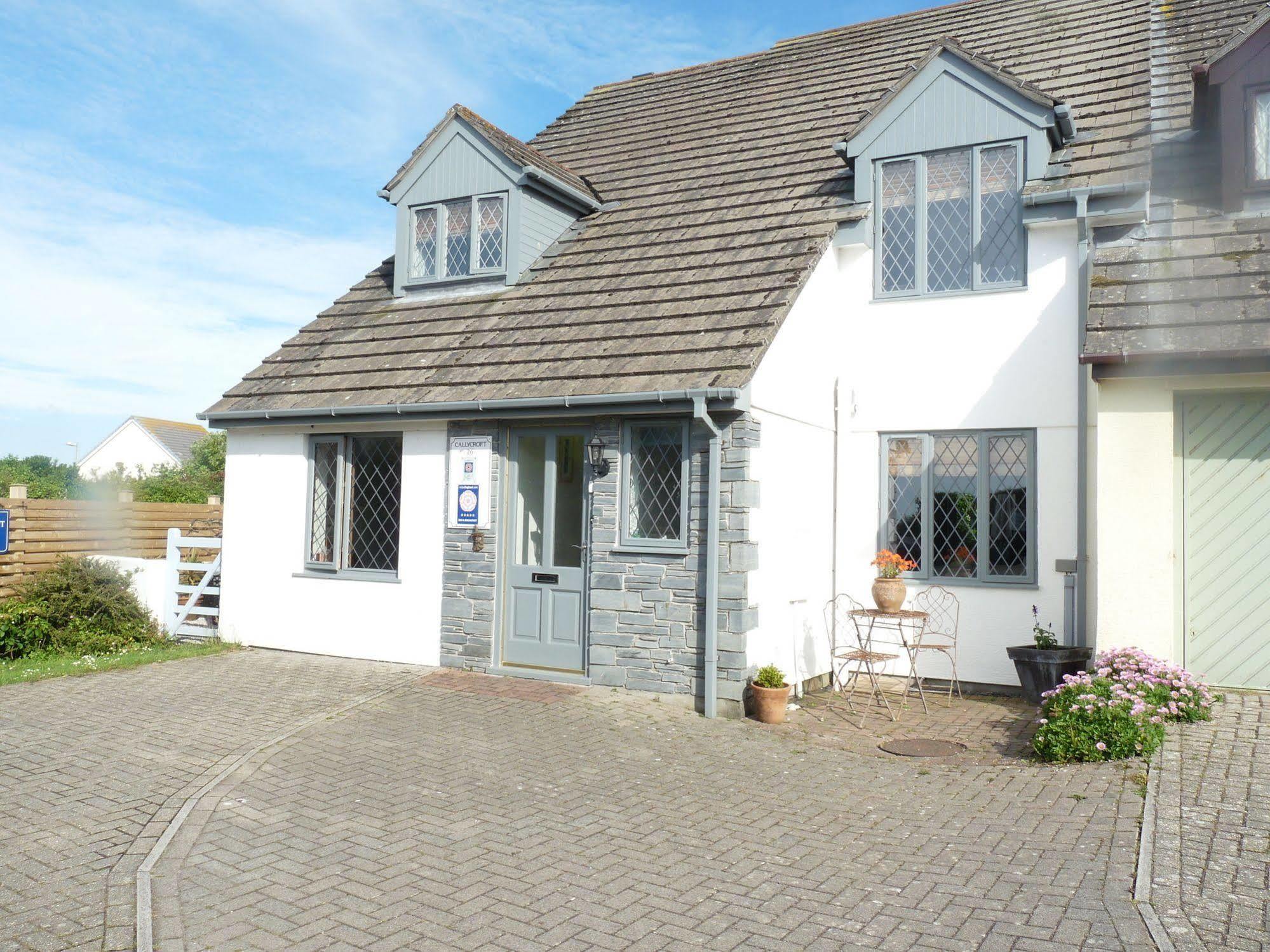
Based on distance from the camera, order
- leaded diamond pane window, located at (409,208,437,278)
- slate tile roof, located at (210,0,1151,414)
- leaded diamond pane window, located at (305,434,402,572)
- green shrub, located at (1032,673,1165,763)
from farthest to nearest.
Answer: leaded diamond pane window, located at (409,208,437,278), leaded diamond pane window, located at (305,434,402,572), slate tile roof, located at (210,0,1151,414), green shrub, located at (1032,673,1165,763)

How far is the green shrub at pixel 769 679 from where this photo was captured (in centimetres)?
927

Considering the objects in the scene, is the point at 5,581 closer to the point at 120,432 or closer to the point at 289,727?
the point at 289,727

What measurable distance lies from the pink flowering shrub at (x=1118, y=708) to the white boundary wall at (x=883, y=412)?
2.24 metres

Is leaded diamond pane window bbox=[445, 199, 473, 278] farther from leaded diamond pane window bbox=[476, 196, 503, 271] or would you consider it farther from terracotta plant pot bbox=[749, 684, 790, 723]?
terracotta plant pot bbox=[749, 684, 790, 723]

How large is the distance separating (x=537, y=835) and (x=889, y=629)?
6.33 meters

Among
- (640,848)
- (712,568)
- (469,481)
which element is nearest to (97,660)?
(469,481)

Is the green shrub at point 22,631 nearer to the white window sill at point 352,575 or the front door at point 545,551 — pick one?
the white window sill at point 352,575

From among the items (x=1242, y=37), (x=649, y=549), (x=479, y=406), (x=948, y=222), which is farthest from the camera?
(x=948, y=222)

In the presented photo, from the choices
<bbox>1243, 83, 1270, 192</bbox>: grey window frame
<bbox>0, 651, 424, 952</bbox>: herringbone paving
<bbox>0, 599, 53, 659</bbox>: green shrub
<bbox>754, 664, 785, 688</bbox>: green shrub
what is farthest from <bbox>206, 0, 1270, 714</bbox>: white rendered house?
<bbox>0, 599, 53, 659</bbox>: green shrub

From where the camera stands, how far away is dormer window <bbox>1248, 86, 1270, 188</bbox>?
32.8 feet

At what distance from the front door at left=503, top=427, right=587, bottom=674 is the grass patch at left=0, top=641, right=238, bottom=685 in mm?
4163

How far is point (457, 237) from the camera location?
13508 millimetres

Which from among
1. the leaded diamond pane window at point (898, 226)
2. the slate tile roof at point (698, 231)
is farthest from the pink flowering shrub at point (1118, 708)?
the leaded diamond pane window at point (898, 226)

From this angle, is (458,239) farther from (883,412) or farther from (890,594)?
(890,594)
